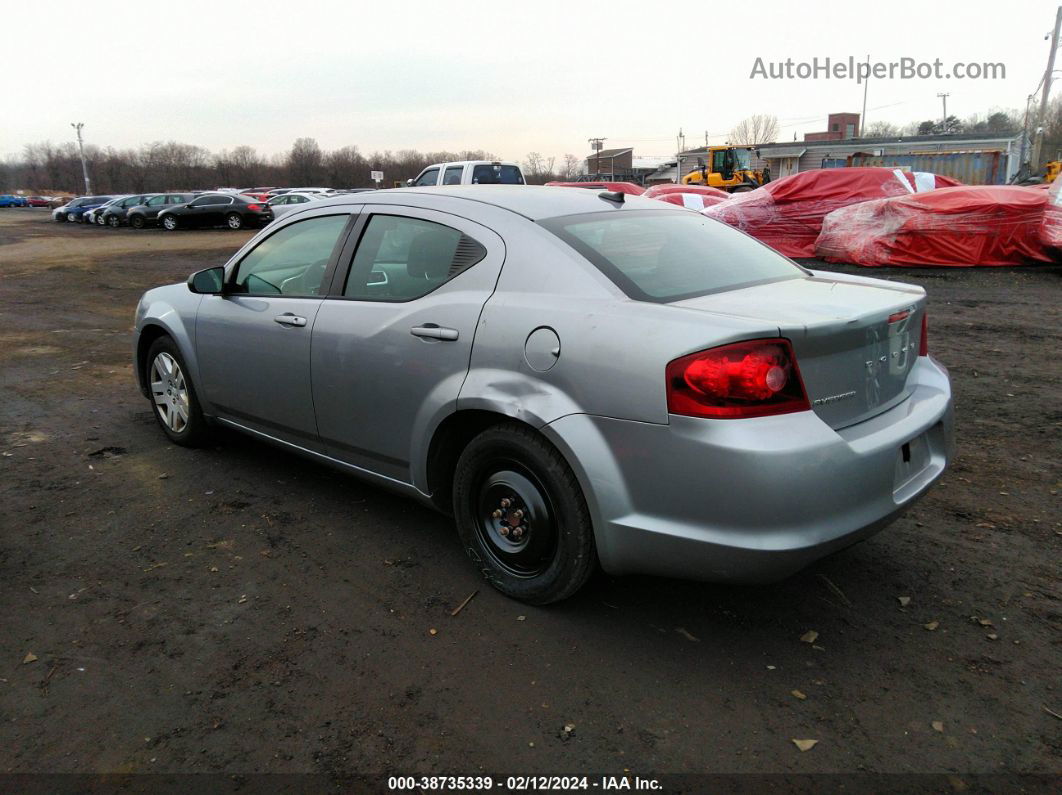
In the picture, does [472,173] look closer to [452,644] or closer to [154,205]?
[452,644]

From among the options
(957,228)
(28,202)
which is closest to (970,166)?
(957,228)

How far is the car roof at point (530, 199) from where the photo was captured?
3477mm

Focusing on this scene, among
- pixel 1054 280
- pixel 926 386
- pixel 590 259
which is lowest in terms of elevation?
pixel 1054 280

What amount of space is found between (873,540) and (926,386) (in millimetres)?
833

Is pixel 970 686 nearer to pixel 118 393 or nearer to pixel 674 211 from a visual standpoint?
pixel 674 211

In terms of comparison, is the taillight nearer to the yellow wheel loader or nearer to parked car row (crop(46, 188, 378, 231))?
parked car row (crop(46, 188, 378, 231))

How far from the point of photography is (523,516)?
10.2ft

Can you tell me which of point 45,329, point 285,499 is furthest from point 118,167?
point 285,499

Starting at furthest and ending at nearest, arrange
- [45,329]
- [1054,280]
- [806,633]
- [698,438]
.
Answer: [1054,280], [45,329], [806,633], [698,438]

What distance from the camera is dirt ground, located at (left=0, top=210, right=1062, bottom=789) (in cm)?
241

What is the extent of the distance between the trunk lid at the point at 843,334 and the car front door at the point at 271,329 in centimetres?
203

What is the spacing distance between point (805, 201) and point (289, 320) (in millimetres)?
13189

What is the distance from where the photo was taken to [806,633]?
3004 mm

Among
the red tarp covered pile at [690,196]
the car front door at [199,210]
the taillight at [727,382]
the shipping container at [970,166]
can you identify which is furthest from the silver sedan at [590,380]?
the shipping container at [970,166]
